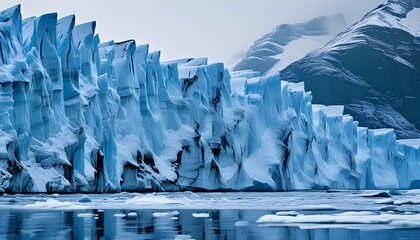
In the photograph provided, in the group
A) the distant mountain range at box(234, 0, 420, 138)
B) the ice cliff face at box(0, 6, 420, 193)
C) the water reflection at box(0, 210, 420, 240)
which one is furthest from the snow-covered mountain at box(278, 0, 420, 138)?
the water reflection at box(0, 210, 420, 240)

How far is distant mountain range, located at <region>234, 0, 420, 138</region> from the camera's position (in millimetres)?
83938

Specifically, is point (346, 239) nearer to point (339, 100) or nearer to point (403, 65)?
point (339, 100)

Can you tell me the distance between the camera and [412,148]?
51781 mm

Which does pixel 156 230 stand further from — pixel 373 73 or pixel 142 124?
pixel 373 73

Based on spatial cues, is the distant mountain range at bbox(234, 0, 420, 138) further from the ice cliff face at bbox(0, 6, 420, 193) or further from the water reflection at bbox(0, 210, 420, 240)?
the water reflection at bbox(0, 210, 420, 240)

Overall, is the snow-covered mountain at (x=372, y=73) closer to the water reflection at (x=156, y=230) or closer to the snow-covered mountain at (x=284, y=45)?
the snow-covered mountain at (x=284, y=45)

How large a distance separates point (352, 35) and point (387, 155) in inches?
2053

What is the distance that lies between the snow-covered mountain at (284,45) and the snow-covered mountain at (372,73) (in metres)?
13.7

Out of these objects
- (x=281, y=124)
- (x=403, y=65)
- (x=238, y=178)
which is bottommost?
(x=238, y=178)

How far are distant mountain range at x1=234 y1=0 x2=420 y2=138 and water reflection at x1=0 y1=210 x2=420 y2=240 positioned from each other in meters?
70.4

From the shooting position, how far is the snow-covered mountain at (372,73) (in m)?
83.7

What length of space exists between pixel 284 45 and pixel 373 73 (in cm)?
3248

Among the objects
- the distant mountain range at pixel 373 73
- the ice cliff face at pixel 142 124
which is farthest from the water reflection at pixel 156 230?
the distant mountain range at pixel 373 73

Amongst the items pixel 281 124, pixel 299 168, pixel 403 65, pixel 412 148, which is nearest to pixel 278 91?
pixel 281 124
